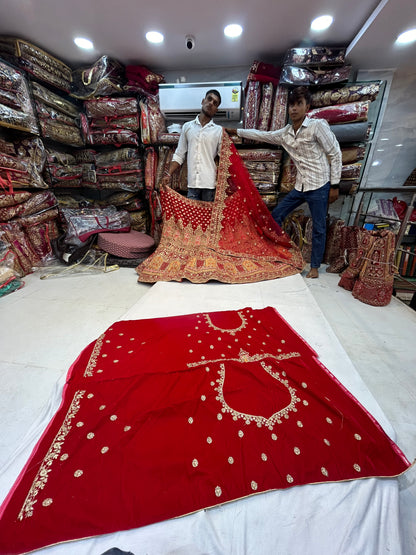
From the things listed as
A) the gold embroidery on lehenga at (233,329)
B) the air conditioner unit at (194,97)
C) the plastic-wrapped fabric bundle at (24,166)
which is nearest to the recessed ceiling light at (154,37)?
the air conditioner unit at (194,97)

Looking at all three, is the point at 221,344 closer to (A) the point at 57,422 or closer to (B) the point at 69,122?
(A) the point at 57,422

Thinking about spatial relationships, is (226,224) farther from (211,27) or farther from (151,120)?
(211,27)

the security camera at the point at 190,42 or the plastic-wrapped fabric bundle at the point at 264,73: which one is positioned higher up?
the security camera at the point at 190,42

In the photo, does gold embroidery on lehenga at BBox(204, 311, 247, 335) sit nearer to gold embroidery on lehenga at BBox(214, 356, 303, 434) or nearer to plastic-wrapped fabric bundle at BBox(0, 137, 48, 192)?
gold embroidery on lehenga at BBox(214, 356, 303, 434)

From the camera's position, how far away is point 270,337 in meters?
1.17

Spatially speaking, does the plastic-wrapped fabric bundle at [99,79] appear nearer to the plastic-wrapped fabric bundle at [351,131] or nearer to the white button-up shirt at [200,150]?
the white button-up shirt at [200,150]

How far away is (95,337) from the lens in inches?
51.2

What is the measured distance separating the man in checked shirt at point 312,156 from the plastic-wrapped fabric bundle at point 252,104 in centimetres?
36

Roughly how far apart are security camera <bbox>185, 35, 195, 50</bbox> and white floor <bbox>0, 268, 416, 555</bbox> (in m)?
2.44

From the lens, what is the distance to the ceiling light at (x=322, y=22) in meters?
1.88

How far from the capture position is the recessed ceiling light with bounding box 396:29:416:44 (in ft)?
6.27

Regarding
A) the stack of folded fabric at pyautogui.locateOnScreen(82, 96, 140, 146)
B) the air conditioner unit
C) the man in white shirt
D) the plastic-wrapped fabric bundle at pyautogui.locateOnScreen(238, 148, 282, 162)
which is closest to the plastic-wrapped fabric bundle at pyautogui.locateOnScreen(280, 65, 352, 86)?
the air conditioner unit

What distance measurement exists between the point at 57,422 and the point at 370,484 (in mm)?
962

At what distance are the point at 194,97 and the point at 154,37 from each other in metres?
0.59
